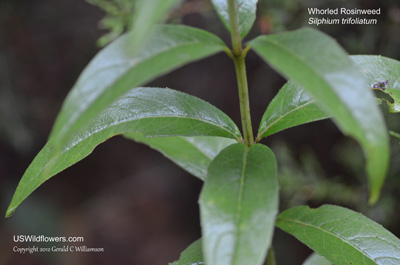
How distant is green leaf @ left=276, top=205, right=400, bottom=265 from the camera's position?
2.67 feet

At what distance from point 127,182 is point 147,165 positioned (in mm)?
207

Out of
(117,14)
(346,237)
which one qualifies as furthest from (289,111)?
(117,14)

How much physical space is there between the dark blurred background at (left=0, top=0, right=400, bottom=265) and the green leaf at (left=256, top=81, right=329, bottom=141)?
3.19 ft

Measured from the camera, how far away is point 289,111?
0.86 m

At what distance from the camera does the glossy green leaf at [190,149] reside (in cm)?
107

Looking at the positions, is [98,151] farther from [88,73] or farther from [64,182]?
[88,73]

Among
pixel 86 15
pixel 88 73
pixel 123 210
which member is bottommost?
pixel 123 210

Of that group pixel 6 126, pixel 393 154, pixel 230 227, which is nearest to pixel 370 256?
pixel 230 227

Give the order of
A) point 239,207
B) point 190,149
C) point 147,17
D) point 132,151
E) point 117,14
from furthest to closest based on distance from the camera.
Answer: point 132,151 < point 117,14 < point 190,149 < point 239,207 < point 147,17

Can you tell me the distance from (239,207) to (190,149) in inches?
19.3

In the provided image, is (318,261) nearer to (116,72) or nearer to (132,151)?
(116,72)

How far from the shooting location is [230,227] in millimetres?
592

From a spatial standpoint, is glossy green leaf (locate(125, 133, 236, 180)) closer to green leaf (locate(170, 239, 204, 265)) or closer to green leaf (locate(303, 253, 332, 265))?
green leaf (locate(170, 239, 204, 265))

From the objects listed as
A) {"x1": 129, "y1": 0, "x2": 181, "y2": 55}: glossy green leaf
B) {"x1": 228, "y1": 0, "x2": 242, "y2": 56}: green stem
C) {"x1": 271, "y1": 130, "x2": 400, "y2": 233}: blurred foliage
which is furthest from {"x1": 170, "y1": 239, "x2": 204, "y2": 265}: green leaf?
{"x1": 271, "y1": 130, "x2": 400, "y2": 233}: blurred foliage
